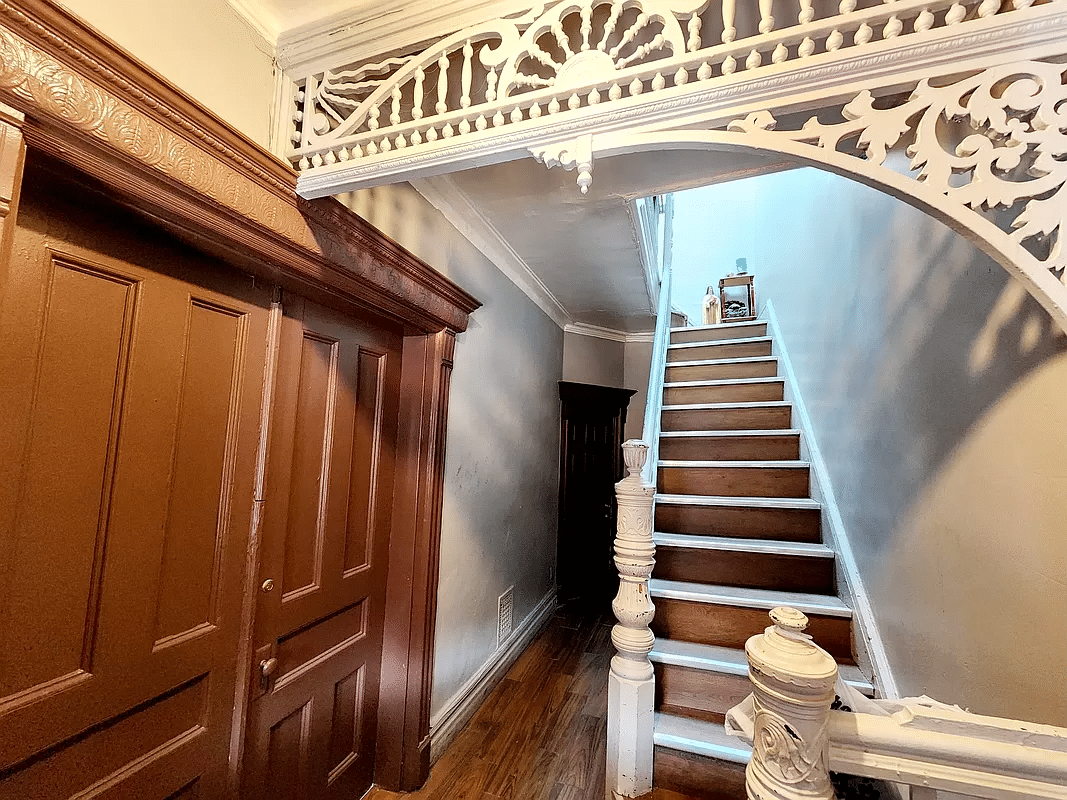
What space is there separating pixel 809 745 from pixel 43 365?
4.43 feet

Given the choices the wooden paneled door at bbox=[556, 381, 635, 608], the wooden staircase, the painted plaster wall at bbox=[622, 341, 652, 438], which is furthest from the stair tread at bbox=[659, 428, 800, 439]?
the painted plaster wall at bbox=[622, 341, 652, 438]

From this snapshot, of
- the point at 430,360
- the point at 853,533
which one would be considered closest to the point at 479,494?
the point at 430,360

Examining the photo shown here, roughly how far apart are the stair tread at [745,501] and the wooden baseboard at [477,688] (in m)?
1.23

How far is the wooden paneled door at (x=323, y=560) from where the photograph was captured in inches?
48.9

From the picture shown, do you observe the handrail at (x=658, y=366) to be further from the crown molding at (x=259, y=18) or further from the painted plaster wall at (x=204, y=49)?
the crown molding at (x=259, y=18)

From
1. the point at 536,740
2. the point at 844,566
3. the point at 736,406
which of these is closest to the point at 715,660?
the point at 844,566

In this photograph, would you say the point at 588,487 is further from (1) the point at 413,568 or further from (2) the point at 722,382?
(1) the point at 413,568

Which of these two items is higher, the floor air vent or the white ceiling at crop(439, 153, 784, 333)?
the white ceiling at crop(439, 153, 784, 333)

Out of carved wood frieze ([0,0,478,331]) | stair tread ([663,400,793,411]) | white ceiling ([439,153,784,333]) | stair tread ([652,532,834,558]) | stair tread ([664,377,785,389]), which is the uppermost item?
white ceiling ([439,153,784,333])

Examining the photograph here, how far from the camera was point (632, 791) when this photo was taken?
140 cm

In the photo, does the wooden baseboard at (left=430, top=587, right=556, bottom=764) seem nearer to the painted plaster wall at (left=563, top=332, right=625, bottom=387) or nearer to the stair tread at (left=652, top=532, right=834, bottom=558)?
the stair tread at (left=652, top=532, right=834, bottom=558)

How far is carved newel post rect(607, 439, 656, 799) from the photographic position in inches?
55.6

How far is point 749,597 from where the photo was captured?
5.90 ft

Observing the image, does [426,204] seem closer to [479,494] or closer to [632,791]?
[479,494]
